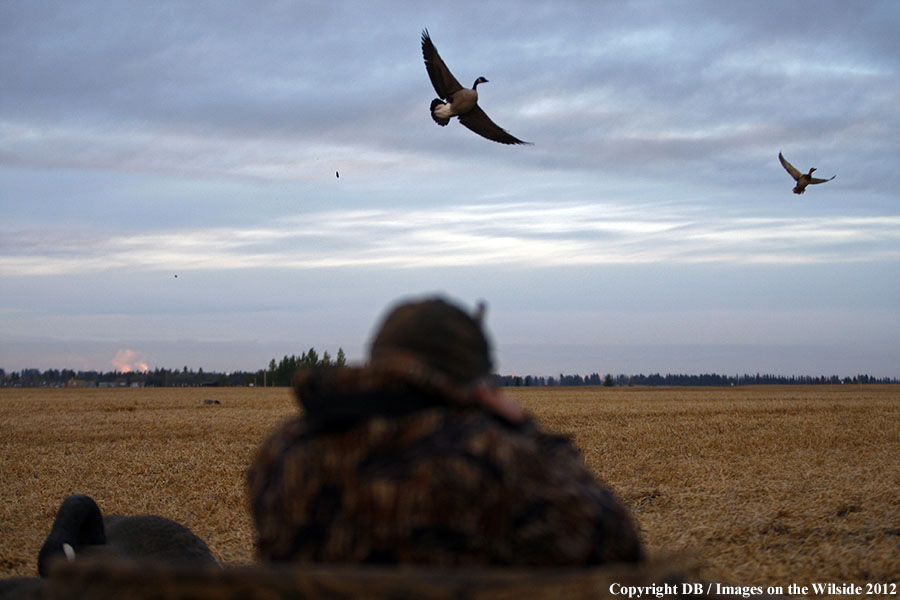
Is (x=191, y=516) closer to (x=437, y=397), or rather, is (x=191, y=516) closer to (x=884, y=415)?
(x=437, y=397)

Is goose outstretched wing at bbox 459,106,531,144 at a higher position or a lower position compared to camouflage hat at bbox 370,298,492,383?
higher

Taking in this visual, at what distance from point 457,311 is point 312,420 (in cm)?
43

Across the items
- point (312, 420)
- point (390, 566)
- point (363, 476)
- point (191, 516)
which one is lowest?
point (191, 516)

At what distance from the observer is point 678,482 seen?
37.2 ft

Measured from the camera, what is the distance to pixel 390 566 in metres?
1.84

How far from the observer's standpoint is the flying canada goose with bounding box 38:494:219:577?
380cm

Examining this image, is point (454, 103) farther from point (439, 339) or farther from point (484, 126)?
point (439, 339)

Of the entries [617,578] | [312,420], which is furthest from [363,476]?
[617,578]

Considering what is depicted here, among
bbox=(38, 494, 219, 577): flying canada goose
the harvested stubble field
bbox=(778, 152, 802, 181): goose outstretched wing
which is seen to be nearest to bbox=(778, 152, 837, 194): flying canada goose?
bbox=(778, 152, 802, 181): goose outstretched wing

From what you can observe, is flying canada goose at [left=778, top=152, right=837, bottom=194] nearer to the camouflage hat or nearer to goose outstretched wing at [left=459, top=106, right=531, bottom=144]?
goose outstretched wing at [left=459, top=106, right=531, bottom=144]

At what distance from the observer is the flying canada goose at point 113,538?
12.5ft

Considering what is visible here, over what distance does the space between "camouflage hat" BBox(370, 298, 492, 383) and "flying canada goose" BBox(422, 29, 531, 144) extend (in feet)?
21.9

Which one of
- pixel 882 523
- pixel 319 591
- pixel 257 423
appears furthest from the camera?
pixel 257 423

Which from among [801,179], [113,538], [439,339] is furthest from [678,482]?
[439,339]
